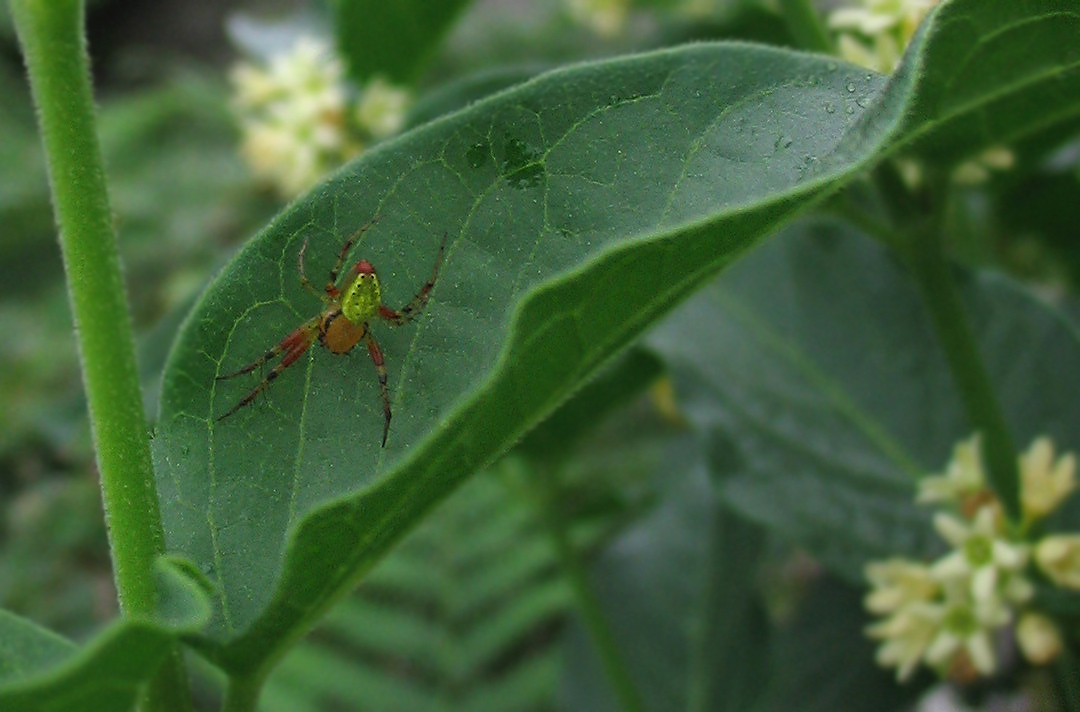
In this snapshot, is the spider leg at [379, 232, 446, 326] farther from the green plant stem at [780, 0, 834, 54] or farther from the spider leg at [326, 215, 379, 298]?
the green plant stem at [780, 0, 834, 54]

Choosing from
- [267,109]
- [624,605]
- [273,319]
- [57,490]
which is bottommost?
[57,490]

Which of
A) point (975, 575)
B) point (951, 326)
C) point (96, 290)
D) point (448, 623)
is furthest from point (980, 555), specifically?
point (448, 623)

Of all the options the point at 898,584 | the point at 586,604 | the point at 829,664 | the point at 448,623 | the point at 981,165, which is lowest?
the point at 448,623

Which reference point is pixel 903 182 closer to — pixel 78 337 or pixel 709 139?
pixel 709 139

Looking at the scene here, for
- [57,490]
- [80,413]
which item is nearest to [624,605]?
[80,413]

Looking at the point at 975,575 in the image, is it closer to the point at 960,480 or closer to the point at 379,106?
the point at 960,480

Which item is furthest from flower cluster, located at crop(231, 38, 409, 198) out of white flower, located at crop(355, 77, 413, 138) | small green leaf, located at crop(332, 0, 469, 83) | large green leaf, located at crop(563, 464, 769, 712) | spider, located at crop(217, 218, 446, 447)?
spider, located at crop(217, 218, 446, 447)
